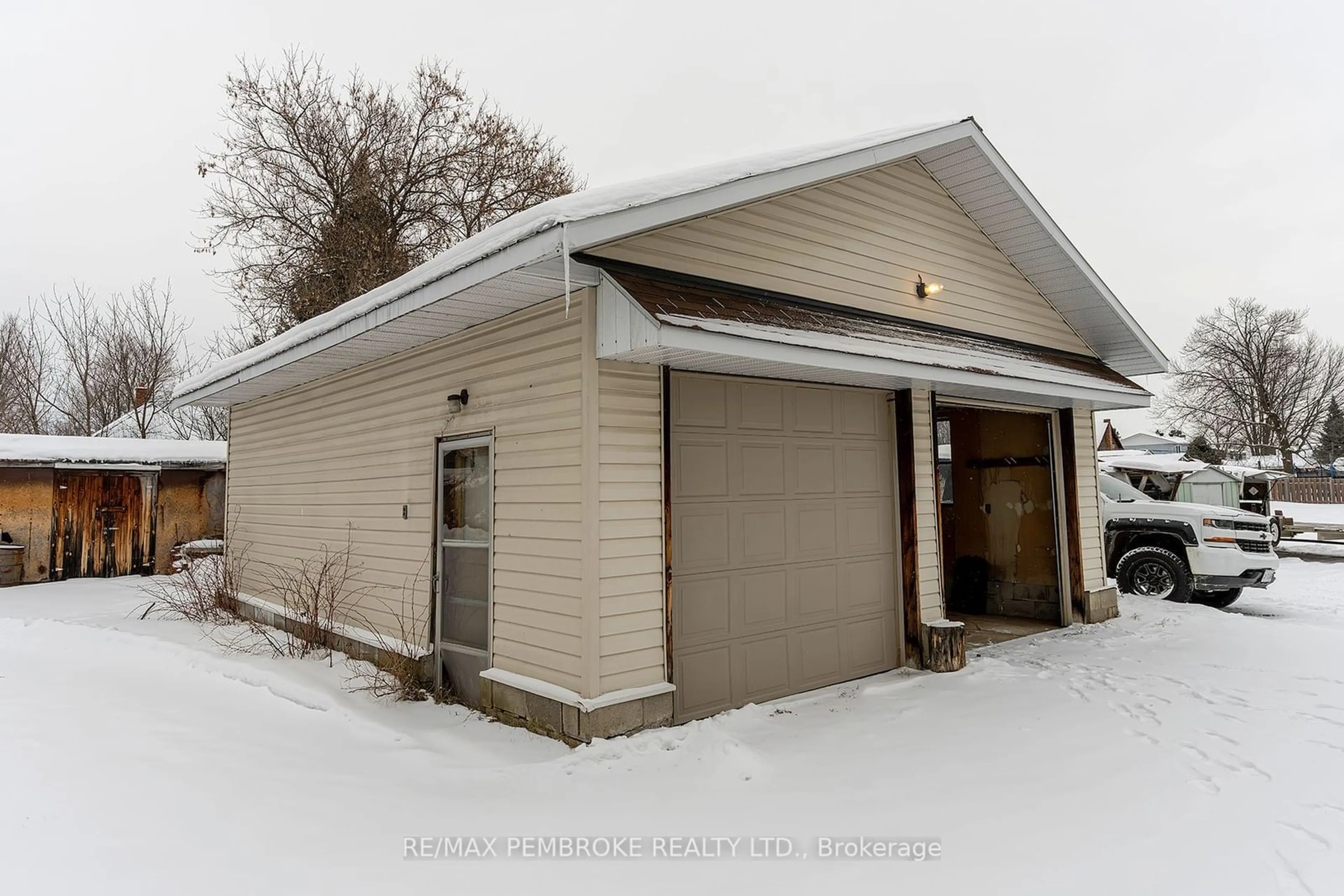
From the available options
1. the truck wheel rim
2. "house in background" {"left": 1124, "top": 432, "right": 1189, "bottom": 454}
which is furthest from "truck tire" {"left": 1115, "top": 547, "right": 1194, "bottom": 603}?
"house in background" {"left": 1124, "top": 432, "right": 1189, "bottom": 454}

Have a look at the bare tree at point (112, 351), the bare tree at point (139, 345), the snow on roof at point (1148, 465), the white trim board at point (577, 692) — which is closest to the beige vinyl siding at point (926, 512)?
the white trim board at point (577, 692)

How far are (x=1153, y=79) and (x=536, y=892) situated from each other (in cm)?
1887

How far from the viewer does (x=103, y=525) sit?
43.2 feet

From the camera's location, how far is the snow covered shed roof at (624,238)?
399 cm

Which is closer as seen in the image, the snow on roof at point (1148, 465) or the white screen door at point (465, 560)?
the white screen door at point (465, 560)

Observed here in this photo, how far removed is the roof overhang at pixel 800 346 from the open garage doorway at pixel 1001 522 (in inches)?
47.3

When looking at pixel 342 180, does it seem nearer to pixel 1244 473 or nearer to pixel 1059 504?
pixel 1059 504

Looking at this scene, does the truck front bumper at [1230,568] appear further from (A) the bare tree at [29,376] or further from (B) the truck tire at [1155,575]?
(A) the bare tree at [29,376]

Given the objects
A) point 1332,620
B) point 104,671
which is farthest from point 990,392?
point 104,671

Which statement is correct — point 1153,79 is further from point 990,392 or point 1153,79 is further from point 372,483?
point 372,483

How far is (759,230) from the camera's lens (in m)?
5.39

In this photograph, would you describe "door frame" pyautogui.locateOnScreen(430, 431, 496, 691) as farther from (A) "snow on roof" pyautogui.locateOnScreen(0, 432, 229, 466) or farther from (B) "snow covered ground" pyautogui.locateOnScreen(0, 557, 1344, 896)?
(A) "snow on roof" pyautogui.locateOnScreen(0, 432, 229, 466)

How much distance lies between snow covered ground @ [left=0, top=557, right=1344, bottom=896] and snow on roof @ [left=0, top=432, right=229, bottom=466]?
8.30 metres

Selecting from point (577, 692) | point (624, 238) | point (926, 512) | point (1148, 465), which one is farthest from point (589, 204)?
point (1148, 465)
